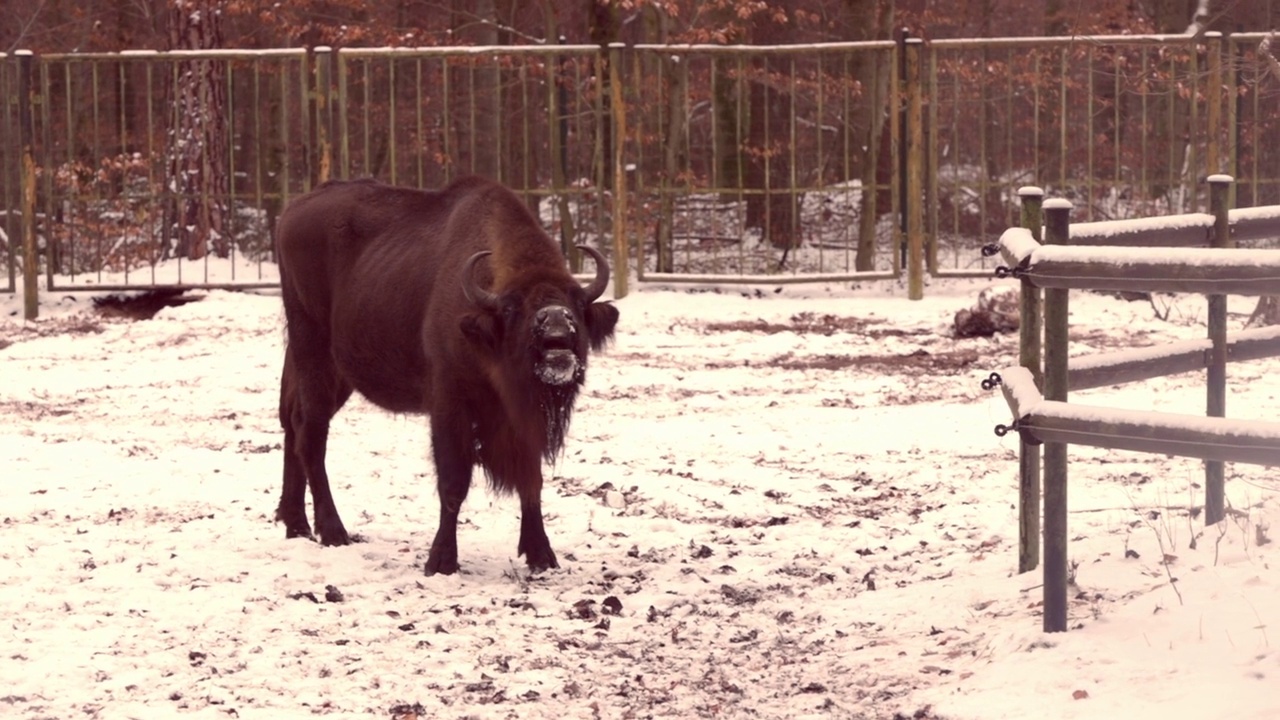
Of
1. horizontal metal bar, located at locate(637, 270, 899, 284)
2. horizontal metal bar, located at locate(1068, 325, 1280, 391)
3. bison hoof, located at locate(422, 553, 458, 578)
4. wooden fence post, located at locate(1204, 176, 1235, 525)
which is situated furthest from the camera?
horizontal metal bar, located at locate(637, 270, 899, 284)

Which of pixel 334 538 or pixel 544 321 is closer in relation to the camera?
pixel 544 321

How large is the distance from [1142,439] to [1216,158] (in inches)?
522

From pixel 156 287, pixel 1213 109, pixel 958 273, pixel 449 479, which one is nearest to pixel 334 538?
pixel 449 479

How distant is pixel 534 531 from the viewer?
7.74 m

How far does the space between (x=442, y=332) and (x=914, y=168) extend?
11.0 m

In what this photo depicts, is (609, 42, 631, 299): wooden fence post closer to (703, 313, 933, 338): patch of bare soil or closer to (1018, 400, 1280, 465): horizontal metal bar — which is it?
(703, 313, 933, 338): patch of bare soil

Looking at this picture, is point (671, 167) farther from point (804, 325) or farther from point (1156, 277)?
point (1156, 277)

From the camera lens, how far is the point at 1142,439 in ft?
17.7

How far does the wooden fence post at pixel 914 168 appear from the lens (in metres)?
17.9

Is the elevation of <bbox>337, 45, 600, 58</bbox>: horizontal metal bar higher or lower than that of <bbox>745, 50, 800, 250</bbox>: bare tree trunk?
higher

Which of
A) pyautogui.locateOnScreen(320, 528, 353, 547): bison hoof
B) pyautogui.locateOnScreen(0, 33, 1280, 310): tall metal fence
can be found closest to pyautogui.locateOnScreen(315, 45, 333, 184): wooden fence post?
pyautogui.locateOnScreen(0, 33, 1280, 310): tall metal fence

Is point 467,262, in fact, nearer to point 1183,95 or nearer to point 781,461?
point 781,461

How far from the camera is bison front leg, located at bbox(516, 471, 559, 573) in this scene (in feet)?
25.4

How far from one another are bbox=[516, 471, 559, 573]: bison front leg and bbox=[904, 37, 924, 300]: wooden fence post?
10.8 m
